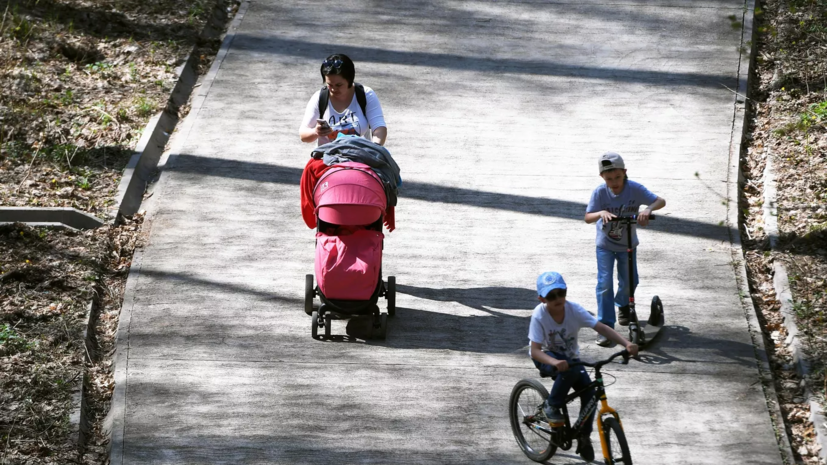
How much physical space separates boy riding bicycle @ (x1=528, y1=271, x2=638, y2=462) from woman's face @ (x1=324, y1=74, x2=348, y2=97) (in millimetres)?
2669

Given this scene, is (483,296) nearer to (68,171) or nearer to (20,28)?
(68,171)

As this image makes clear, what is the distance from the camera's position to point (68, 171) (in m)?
10.2

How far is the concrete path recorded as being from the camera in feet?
21.9

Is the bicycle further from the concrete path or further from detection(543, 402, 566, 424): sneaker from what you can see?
the concrete path

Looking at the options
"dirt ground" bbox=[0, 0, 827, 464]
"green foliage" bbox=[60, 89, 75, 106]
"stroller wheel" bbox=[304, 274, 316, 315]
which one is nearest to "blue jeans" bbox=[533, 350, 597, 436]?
"dirt ground" bbox=[0, 0, 827, 464]

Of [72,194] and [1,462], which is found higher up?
[72,194]

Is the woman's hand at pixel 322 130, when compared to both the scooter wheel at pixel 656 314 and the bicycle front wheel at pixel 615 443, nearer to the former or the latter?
the scooter wheel at pixel 656 314

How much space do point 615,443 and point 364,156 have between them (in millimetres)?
3106

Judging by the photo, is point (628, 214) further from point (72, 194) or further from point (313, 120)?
point (72, 194)

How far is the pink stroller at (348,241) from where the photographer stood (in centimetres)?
737

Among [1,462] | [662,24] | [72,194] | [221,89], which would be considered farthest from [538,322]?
[662,24]

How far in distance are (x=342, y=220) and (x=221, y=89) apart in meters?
5.34

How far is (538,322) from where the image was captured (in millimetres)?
6070

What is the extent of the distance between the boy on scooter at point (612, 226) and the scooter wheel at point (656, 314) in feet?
0.79
